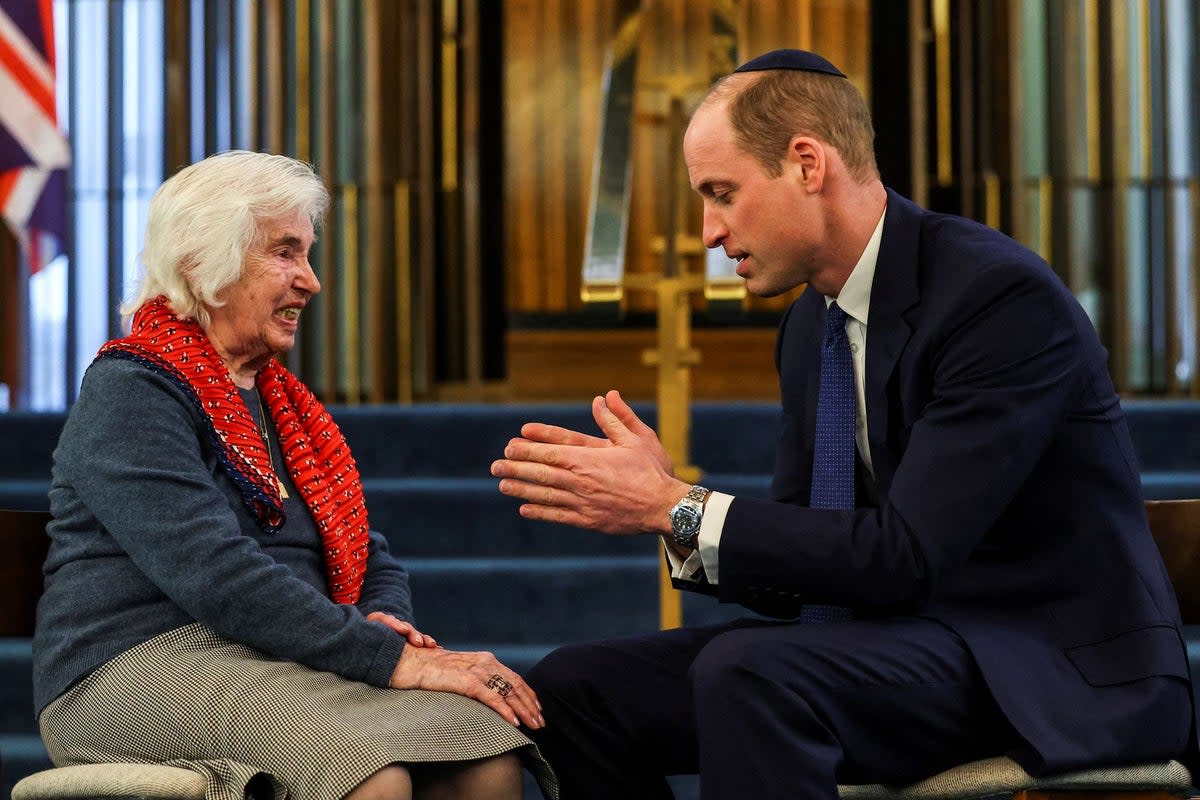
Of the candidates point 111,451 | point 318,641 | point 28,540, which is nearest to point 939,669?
point 318,641

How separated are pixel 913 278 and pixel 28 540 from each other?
1.35 metres

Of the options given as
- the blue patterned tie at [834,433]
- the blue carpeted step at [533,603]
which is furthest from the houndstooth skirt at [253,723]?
the blue carpeted step at [533,603]

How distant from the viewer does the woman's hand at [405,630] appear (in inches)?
90.8

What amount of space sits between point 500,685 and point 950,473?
0.71 meters

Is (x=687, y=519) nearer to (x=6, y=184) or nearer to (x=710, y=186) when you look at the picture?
(x=710, y=186)

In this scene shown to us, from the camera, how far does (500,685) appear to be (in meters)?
2.20

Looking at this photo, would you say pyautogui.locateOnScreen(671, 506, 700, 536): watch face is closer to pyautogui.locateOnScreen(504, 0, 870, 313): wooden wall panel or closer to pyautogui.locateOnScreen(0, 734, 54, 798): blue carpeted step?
pyautogui.locateOnScreen(0, 734, 54, 798): blue carpeted step

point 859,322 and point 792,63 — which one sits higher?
point 792,63

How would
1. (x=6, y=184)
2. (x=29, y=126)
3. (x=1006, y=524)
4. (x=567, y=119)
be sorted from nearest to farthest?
(x=1006, y=524), (x=29, y=126), (x=6, y=184), (x=567, y=119)

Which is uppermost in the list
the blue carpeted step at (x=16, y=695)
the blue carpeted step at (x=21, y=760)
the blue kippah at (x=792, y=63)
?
the blue kippah at (x=792, y=63)

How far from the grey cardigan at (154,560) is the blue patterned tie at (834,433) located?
636mm

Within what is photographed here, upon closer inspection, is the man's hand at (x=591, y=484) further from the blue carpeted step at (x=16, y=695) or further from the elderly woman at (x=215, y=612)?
the blue carpeted step at (x=16, y=695)

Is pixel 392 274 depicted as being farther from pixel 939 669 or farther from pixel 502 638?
pixel 939 669

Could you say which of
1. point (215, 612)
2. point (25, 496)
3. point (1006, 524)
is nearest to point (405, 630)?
point (215, 612)
